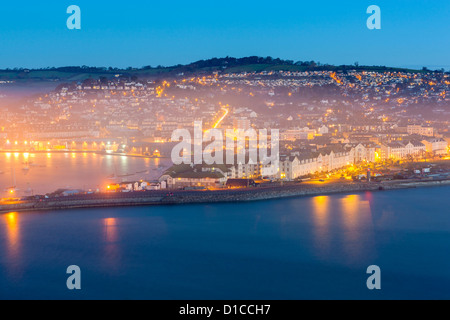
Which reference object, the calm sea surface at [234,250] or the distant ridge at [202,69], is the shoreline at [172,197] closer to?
the calm sea surface at [234,250]

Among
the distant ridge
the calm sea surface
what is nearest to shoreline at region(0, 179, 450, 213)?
the calm sea surface

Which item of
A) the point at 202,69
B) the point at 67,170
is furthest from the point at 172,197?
the point at 202,69

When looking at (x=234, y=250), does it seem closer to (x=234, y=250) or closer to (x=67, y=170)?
(x=234, y=250)

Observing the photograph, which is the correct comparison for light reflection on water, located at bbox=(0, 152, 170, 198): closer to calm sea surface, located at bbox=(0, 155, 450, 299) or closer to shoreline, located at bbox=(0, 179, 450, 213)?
shoreline, located at bbox=(0, 179, 450, 213)

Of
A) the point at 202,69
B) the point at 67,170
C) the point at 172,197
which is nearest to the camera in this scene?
the point at 172,197

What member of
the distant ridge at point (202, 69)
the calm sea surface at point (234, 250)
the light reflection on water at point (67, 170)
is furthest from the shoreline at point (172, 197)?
the distant ridge at point (202, 69)
